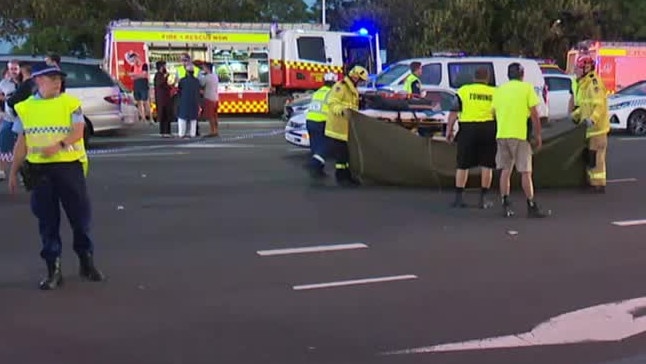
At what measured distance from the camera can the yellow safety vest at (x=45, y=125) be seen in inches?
275

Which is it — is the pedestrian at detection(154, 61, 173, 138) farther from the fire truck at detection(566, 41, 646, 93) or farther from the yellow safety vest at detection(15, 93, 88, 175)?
the fire truck at detection(566, 41, 646, 93)

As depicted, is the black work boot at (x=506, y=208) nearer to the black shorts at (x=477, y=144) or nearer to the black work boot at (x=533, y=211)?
the black work boot at (x=533, y=211)

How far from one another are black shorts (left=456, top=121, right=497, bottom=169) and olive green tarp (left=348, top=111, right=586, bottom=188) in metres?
1.26

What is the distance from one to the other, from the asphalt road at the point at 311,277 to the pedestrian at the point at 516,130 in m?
0.38

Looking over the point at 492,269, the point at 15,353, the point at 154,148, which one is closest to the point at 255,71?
the point at 154,148

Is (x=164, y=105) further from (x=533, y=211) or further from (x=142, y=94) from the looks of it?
(x=533, y=211)

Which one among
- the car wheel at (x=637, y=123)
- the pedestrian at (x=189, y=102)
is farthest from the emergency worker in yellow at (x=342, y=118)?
the car wheel at (x=637, y=123)

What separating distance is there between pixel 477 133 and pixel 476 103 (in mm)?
341

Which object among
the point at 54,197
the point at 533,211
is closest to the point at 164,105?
the point at 533,211

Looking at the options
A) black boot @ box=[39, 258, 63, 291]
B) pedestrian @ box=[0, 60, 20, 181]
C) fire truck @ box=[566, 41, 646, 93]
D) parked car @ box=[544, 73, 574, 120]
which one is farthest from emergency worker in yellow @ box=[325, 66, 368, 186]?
fire truck @ box=[566, 41, 646, 93]

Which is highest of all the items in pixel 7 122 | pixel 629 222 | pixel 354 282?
pixel 7 122

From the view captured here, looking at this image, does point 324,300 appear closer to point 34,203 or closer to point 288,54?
point 34,203

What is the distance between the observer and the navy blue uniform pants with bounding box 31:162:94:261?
23.1ft

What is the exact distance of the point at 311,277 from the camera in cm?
750
